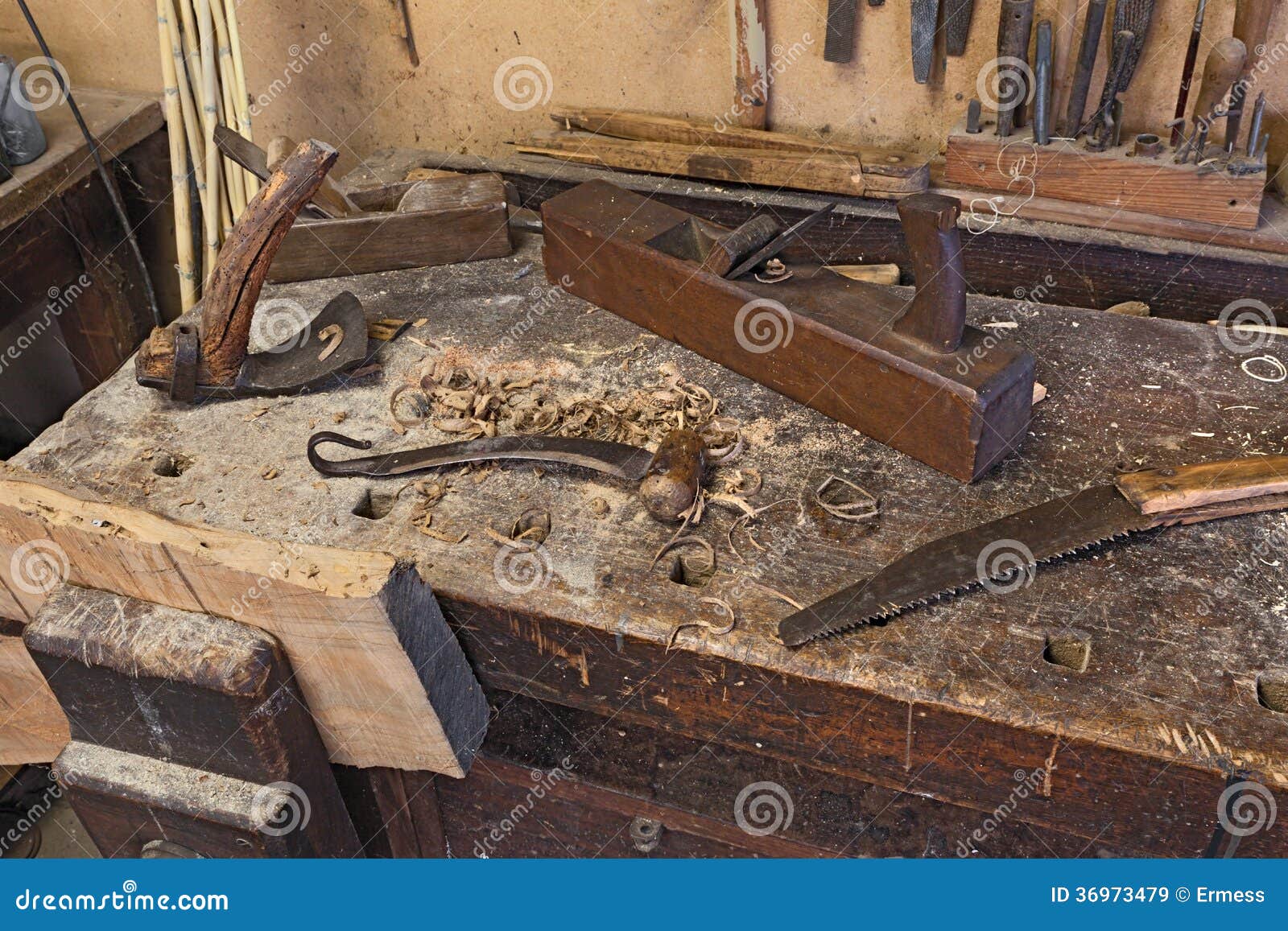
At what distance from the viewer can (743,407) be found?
1836 millimetres

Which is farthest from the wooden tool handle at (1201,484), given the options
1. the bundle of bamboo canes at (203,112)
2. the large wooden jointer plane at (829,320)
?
the bundle of bamboo canes at (203,112)

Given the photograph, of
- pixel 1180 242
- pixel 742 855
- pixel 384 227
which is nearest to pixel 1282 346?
pixel 1180 242

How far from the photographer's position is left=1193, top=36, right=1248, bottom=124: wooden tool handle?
1.85 meters

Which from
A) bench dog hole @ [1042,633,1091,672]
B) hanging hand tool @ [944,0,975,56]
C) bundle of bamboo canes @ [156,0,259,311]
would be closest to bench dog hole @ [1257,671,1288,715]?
bench dog hole @ [1042,633,1091,672]

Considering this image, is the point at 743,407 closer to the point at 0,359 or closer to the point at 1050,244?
the point at 1050,244

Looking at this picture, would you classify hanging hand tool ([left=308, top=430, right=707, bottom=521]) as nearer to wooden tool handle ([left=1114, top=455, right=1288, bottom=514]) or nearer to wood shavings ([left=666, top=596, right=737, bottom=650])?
wood shavings ([left=666, top=596, right=737, bottom=650])

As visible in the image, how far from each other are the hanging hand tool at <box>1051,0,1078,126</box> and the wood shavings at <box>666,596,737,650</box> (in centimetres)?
127

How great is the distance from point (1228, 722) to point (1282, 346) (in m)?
0.88

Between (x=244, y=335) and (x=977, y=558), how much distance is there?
1265 millimetres

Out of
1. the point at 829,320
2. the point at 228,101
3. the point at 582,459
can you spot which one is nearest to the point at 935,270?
the point at 829,320

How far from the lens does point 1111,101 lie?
2.03 m

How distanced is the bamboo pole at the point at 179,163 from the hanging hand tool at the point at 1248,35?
2.16 metres

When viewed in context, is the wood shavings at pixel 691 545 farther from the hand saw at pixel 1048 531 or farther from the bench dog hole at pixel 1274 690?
the bench dog hole at pixel 1274 690

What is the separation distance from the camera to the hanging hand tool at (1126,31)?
1.99 metres
